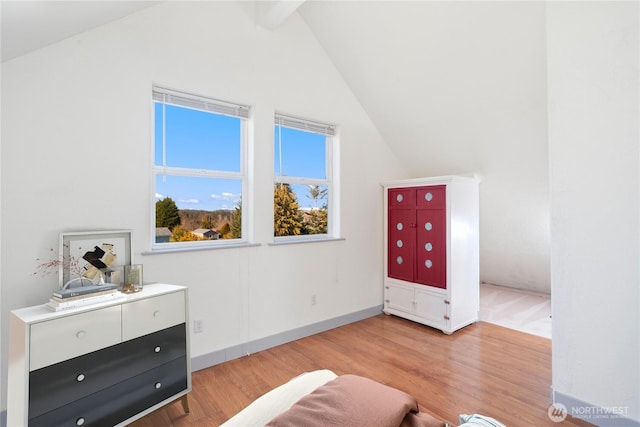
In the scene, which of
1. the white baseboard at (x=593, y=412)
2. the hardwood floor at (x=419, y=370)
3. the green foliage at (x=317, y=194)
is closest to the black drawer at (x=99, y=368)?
the hardwood floor at (x=419, y=370)

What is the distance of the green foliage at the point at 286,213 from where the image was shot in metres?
3.18

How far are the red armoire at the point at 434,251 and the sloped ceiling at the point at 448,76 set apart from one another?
19.3 inches

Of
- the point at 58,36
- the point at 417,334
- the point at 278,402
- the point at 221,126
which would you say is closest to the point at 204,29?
the point at 221,126

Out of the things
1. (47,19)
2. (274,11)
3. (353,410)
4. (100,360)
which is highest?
(274,11)

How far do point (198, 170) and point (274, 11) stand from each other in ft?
4.90

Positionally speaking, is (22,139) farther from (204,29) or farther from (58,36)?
(204,29)

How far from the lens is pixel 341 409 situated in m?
1.01

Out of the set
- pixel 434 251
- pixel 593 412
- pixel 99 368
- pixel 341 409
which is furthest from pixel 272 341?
pixel 593 412

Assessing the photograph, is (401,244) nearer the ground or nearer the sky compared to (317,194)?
nearer the ground

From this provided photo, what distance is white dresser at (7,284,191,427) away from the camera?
1453mm

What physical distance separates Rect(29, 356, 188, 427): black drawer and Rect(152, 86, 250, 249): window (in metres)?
0.96

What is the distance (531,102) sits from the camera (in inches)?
108

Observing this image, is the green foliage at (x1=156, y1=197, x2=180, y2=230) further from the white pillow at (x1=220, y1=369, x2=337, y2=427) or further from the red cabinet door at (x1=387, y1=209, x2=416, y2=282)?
the red cabinet door at (x1=387, y1=209, x2=416, y2=282)

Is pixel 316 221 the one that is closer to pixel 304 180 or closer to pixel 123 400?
pixel 304 180
